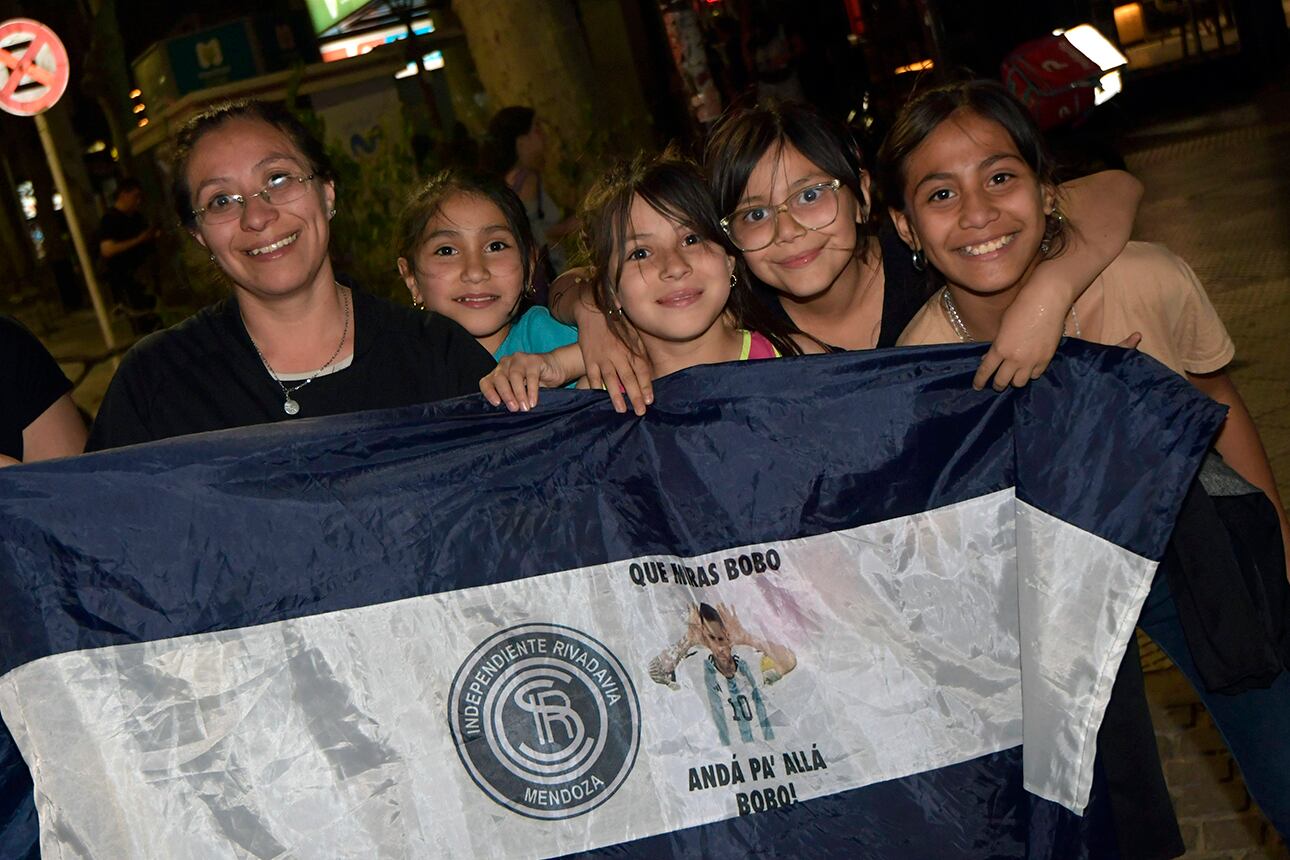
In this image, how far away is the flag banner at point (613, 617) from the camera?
226 cm

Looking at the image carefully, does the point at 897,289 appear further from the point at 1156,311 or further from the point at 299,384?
the point at 299,384

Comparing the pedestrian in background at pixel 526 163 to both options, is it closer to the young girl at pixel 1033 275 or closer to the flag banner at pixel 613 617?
the young girl at pixel 1033 275

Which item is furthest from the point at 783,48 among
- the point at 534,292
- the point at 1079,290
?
the point at 1079,290

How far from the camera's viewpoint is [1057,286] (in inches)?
90.4

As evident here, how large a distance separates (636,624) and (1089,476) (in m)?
0.79

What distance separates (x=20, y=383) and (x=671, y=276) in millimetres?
1473

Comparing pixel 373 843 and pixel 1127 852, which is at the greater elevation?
pixel 373 843

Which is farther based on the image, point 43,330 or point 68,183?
point 43,330

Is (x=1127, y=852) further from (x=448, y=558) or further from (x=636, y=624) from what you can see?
(x=448, y=558)

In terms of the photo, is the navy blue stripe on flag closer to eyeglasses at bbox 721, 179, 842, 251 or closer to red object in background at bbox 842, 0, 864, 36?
eyeglasses at bbox 721, 179, 842, 251

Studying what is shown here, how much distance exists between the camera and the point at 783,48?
9625 mm

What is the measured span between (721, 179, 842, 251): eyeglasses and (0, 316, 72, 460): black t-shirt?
1564mm

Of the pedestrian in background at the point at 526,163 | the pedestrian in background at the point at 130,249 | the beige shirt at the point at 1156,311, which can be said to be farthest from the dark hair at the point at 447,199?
the pedestrian in background at the point at 130,249

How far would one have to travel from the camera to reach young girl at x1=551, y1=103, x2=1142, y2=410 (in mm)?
2736
